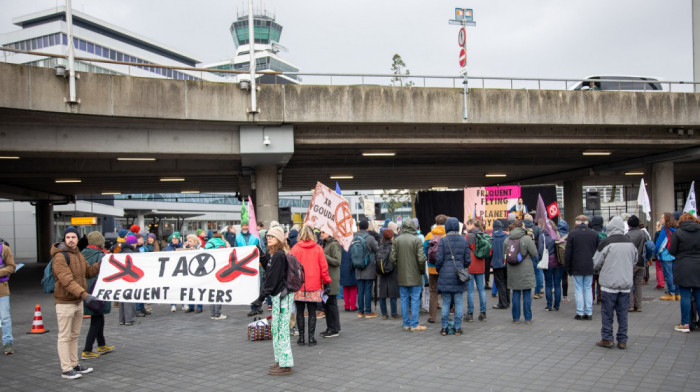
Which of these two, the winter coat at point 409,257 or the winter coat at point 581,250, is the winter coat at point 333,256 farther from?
the winter coat at point 581,250

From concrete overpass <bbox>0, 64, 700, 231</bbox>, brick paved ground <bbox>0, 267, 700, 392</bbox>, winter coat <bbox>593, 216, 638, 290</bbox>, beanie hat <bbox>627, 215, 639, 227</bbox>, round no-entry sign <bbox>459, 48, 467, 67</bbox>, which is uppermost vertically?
round no-entry sign <bbox>459, 48, 467, 67</bbox>

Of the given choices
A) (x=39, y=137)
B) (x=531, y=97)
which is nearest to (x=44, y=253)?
(x=39, y=137)

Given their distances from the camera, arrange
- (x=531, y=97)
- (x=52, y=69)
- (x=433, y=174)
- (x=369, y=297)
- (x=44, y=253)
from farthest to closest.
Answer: (x=44, y=253)
(x=433, y=174)
(x=531, y=97)
(x=52, y=69)
(x=369, y=297)

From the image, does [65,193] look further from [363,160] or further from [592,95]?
[592,95]

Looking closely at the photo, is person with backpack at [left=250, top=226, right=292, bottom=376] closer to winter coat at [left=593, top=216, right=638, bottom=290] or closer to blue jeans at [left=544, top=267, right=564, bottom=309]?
winter coat at [left=593, top=216, right=638, bottom=290]

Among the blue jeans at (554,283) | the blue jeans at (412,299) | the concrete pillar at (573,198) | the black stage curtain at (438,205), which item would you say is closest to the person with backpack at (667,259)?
the blue jeans at (554,283)

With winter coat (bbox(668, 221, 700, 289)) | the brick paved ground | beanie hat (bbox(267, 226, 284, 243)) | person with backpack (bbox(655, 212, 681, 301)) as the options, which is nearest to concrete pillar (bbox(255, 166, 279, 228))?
the brick paved ground

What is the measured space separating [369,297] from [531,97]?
39.3 ft

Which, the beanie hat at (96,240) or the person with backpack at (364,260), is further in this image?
the person with backpack at (364,260)

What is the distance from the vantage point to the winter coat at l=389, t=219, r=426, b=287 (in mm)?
9477

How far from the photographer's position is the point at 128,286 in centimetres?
881

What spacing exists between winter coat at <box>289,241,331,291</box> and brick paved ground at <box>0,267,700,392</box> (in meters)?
1.03

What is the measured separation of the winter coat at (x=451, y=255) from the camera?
9109 millimetres

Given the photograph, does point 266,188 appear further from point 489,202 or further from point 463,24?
point 463,24
